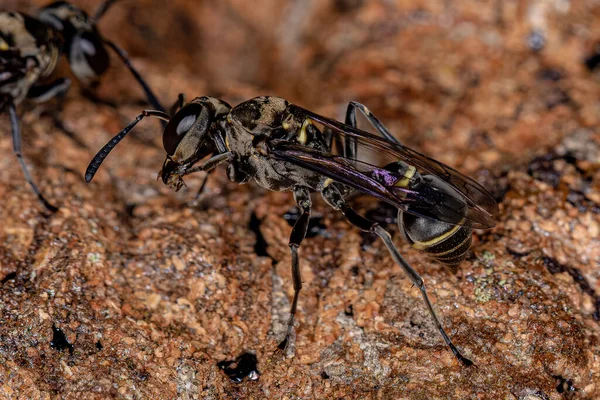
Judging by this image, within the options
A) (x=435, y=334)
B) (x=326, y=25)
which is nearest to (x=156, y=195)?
(x=435, y=334)

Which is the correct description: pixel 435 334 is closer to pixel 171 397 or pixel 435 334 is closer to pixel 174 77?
pixel 171 397

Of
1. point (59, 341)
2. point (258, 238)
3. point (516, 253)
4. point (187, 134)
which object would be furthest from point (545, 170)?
point (59, 341)

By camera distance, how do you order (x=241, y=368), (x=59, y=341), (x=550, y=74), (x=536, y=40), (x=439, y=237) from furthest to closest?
(x=536, y=40)
(x=550, y=74)
(x=439, y=237)
(x=241, y=368)
(x=59, y=341)

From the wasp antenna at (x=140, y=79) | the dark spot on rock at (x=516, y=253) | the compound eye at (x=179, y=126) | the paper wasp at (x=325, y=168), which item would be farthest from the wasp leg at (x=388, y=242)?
the wasp antenna at (x=140, y=79)

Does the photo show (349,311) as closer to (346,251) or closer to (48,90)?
(346,251)

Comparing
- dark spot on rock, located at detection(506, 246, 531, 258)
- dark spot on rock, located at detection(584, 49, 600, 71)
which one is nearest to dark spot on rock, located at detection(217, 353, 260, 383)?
dark spot on rock, located at detection(506, 246, 531, 258)
